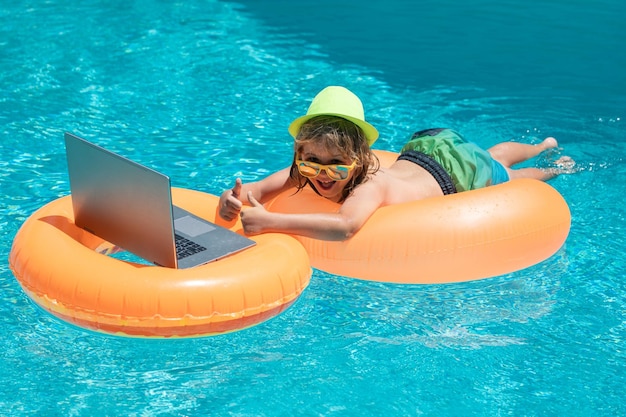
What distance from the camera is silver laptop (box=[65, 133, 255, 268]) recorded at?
4.00 metres

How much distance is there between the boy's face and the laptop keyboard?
0.67 metres

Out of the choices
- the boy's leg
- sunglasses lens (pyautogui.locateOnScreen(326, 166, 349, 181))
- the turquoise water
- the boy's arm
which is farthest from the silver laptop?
the boy's leg

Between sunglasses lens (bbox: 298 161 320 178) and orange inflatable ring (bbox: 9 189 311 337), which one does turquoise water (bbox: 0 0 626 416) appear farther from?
sunglasses lens (bbox: 298 161 320 178)

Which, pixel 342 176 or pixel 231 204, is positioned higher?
pixel 342 176

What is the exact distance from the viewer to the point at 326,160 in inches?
179

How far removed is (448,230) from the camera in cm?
456

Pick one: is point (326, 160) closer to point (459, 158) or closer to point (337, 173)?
point (337, 173)

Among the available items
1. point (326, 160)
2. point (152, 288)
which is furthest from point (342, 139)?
point (152, 288)

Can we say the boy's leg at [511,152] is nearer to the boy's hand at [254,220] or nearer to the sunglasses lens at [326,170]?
the sunglasses lens at [326,170]

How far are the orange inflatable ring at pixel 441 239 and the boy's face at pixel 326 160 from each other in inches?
Answer: 3.5

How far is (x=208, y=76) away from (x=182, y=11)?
184 cm

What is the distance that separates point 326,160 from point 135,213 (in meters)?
0.97

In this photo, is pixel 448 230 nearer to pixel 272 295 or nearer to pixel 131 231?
pixel 272 295

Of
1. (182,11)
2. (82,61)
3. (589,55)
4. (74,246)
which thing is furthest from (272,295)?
(182,11)
